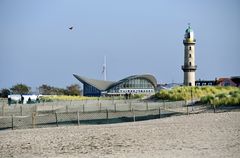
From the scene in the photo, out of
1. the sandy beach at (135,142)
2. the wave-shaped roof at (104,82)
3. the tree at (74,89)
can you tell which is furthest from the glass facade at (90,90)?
the sandy beach at (135,142)

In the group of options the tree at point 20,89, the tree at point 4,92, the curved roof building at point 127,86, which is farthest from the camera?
the tree at point 20,89

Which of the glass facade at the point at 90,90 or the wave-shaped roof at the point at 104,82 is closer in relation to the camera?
the wave-shaped roof at the point at 104,82

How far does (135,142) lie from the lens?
1700 cm

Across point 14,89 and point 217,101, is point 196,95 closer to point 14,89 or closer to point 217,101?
point 217,101

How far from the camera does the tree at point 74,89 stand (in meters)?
117

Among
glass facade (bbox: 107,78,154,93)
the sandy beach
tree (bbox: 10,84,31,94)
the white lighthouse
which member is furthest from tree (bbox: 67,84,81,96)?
the sandy beach

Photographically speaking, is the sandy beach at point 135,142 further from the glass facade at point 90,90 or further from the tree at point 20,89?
the tree at point 20,89

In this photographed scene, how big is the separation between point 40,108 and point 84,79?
209 feet

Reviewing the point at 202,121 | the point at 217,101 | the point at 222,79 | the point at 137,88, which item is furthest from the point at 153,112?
the point at 222,79

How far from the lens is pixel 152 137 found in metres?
18.0

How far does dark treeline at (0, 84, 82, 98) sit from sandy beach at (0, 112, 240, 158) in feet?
290

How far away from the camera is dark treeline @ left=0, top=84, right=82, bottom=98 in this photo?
110 m

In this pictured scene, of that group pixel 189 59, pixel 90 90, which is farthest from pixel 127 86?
pixel 189 59

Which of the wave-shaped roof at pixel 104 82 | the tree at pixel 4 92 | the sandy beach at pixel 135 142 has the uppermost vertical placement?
the wave-shaped roof at pixel 104 82
